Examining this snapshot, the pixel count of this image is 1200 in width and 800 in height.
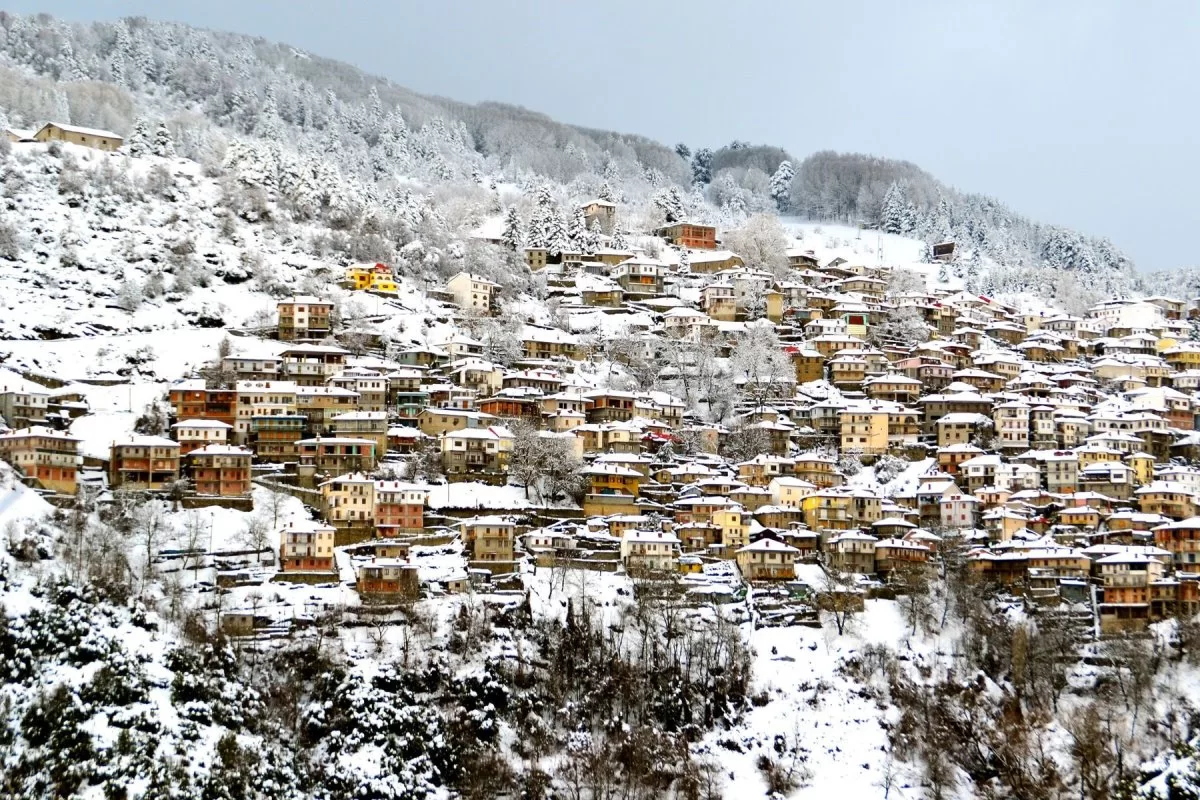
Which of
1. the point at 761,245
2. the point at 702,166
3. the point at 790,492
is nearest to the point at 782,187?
the point at 702,166

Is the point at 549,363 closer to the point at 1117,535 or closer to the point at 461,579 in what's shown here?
the point at 461,579

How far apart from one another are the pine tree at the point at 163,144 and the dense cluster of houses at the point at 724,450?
2139cm

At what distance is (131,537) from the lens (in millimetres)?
57812

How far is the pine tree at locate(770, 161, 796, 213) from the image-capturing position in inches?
6914

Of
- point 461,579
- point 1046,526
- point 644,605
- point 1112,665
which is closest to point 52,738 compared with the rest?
point 461,579

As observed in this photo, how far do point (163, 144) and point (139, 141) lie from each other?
175 cm

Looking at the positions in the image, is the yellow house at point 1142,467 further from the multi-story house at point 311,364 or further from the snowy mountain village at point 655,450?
the multi-story house at point 311,364

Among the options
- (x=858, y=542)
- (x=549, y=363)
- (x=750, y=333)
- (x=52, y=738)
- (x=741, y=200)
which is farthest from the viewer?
(x=741, y=200)

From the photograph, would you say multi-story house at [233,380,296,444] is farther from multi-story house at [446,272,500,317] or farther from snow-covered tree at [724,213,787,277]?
snow-covered tree at [724,213,787,277]

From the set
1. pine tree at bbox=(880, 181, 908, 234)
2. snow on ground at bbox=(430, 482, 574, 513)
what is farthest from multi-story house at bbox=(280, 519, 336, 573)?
pine tree at bbox=(880, 181, 908, 234)

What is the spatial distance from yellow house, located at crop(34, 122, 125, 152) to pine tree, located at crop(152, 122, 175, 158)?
2710 millimetres

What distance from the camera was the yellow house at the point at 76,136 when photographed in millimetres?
97812

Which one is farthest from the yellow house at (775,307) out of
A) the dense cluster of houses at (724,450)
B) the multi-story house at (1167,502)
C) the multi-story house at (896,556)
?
the multi-story house at (896,556)

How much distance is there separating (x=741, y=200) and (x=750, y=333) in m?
79.4
